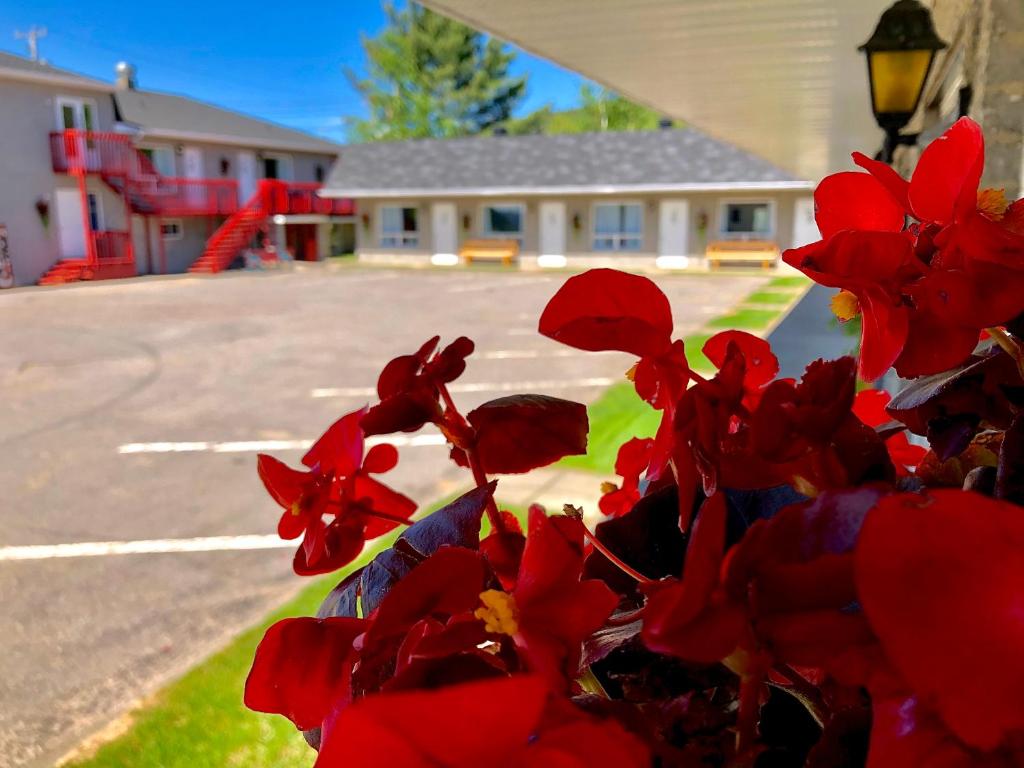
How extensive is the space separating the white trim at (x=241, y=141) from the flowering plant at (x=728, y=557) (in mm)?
26431

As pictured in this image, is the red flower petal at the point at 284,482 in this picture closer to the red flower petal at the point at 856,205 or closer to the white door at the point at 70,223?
Result: the red flower petal at the point at 856,205

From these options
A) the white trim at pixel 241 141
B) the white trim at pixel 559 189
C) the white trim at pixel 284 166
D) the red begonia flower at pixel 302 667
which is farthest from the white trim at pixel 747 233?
the red begonia flower at pixel 302 667

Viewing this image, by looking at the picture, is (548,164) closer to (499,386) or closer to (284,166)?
(284,166)

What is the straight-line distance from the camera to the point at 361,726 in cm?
27

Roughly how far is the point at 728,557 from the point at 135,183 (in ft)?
86.3

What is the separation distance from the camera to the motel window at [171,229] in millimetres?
25109

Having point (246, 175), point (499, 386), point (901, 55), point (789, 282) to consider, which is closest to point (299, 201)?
point (246, 175)

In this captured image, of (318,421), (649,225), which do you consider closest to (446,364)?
(318,421)

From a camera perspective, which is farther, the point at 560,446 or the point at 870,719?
the point at 560,446

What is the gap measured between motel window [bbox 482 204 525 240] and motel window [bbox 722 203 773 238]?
6.23 metres

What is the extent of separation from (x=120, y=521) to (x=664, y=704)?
508cm

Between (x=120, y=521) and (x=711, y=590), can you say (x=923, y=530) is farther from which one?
(x=120, y=521)

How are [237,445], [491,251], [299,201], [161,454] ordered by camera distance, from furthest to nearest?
1. [299,201]
2. [491,251]
3. [237,445]
4. [161,454]

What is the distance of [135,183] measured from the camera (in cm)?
2370
